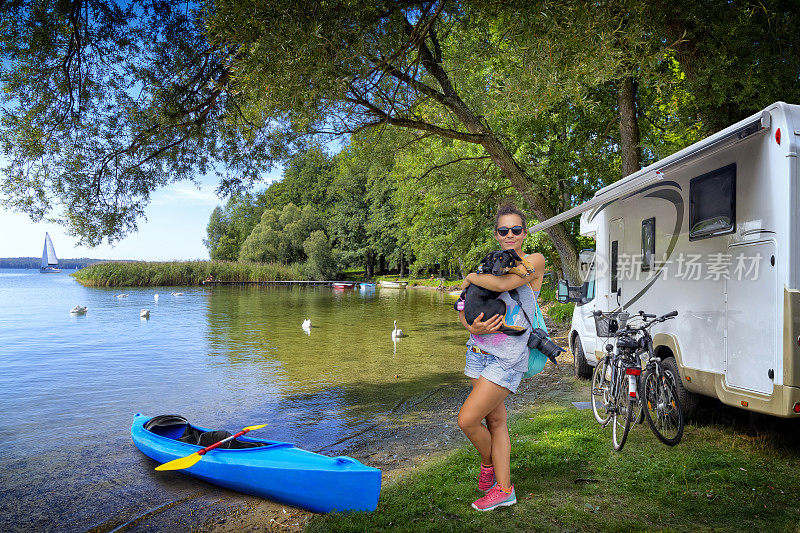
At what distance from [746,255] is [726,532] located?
260 centimetres

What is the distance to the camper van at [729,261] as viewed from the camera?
4598 millimetres

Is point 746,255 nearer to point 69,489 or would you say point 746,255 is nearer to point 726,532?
point 726,532

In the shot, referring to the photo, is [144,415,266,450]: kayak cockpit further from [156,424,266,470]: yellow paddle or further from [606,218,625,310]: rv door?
[606,218,625,310]: rv door

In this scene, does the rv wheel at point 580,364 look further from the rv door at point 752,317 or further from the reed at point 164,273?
the reed at point 164,273

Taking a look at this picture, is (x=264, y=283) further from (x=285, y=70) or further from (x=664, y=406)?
(x=664, y=406)

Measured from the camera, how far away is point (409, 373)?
1259 centimetres

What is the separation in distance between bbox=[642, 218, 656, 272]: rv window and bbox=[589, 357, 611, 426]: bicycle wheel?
150 cm

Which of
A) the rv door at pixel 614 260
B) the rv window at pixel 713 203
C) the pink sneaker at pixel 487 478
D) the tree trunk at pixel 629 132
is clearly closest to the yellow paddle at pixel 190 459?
the pink sneaker at pixel 487 478

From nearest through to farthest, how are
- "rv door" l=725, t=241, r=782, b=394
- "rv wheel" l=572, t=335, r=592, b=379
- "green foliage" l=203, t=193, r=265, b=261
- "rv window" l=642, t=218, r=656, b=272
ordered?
"rv door" l=725, t=241, r=782, b=394 → "rv window" l=642, t=218, r=656, b=272 → "rv wheel" l=572, t=335, r=592, b=379 → "green foliage" l=203, t=193, r=265, b=261

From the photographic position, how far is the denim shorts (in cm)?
355

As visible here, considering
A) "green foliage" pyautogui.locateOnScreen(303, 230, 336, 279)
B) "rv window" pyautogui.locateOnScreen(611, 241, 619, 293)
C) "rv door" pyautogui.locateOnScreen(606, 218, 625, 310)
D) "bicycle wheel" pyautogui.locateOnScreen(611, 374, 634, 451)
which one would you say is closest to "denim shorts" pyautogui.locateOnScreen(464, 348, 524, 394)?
"bicycle wheel" pyautogui.locateOnScreen(611, 374, 634, 451)

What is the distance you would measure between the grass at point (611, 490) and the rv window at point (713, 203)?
88.8 inches

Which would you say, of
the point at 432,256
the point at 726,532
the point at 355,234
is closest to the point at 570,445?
the point at 726,532

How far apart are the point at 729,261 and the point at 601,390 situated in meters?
2.24
